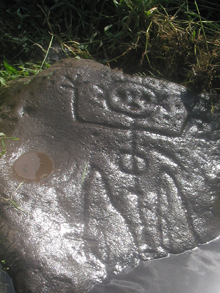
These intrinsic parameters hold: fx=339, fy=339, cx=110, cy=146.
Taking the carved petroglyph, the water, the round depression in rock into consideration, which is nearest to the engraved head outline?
the carved petroglyph

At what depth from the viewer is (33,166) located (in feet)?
7.30

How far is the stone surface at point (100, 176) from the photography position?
1.97 metres

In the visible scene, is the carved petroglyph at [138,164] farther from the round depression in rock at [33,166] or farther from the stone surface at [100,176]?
the round depression in rock at [33,166]

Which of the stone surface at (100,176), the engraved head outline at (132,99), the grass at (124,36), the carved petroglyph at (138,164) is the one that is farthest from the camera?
the grass at (124,36)

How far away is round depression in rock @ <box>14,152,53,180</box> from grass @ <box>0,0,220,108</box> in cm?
79

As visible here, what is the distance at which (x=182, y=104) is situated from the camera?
8.24 ft

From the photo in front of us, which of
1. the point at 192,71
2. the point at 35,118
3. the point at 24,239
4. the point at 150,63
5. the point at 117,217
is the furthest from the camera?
the point at 150,63

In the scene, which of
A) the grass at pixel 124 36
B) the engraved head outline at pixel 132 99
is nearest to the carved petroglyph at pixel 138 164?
the engraved head outline at pixel 132 99

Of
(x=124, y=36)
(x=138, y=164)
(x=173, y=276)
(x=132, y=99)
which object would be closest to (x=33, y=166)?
(x=138, y=164)

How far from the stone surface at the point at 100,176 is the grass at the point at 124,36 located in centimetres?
42

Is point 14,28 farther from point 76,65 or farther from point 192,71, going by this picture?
point 192,71

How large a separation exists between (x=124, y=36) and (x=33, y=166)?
1512mm

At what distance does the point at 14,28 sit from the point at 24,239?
2.08 meters

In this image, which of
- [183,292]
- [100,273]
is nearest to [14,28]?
[100,273]
